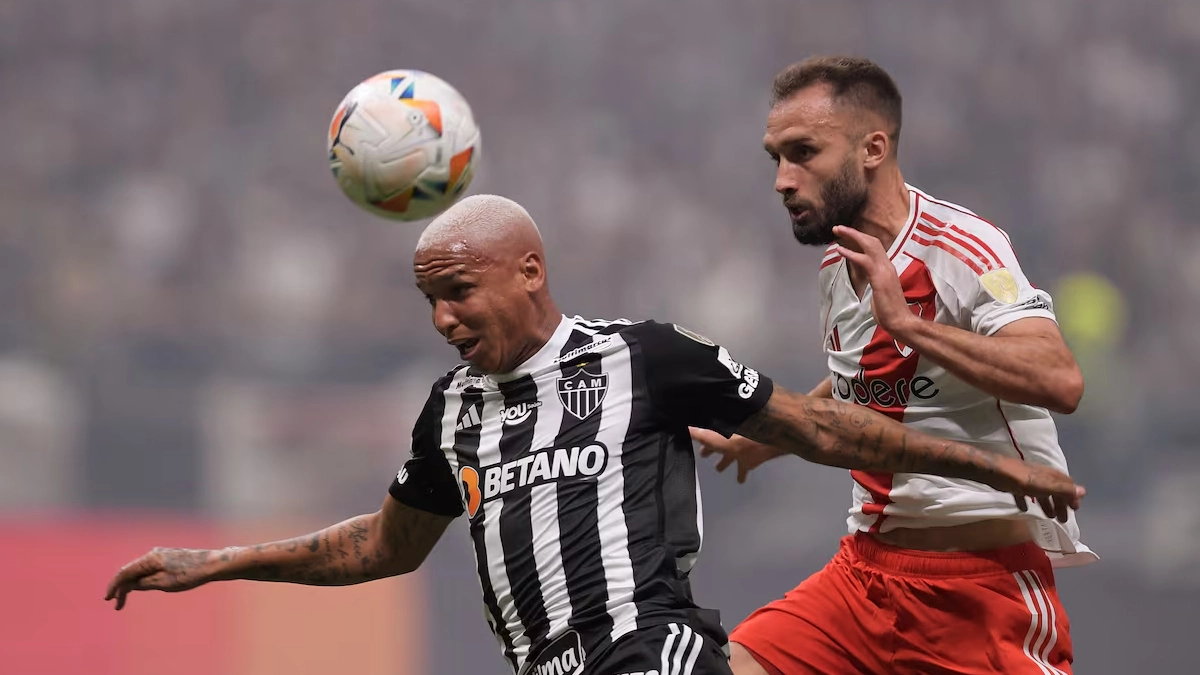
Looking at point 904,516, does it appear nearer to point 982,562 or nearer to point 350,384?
point 982,562

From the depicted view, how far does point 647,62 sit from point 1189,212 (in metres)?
5.15

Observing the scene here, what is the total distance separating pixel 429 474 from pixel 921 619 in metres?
1.41

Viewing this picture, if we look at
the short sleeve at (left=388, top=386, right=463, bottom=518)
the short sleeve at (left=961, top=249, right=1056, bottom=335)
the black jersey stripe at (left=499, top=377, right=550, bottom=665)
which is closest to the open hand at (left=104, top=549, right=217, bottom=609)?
the short sleeve at (left=388, top=386, right=463, bottom=518)

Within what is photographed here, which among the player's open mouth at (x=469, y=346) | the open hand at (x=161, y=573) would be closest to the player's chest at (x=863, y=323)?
the player's open mouth at (x=469, y=346)

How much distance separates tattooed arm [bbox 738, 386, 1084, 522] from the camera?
10.7 ft

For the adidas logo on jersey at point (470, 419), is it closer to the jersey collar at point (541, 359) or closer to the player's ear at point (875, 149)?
the jersey collar at point (541, 359)

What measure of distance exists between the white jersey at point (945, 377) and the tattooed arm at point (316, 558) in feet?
4.05

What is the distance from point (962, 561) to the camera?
3.90m

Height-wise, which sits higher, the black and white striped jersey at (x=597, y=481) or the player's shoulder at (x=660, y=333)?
the player's shoulder at (x=660, y=333)

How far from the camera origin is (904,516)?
3943 millimetres

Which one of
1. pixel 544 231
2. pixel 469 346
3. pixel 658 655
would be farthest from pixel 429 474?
pixel 544 231

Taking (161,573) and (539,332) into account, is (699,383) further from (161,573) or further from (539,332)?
(161,573)

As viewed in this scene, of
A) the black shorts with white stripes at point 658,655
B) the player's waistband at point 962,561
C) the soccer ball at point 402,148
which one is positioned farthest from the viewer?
the soccer ball at point 402,148

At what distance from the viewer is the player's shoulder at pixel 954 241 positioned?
144 inches
